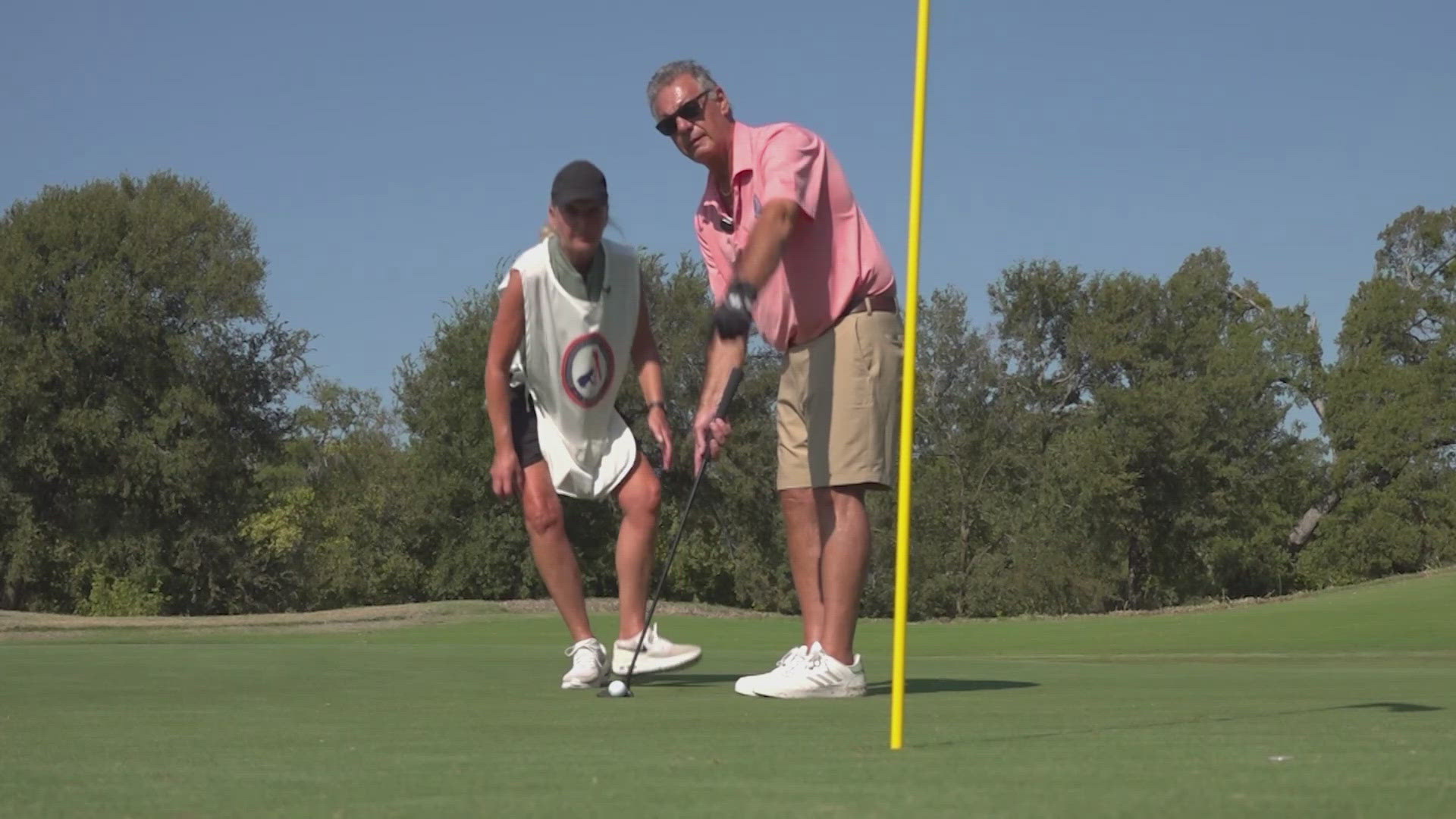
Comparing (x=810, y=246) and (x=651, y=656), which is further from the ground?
(x=810, y=246)

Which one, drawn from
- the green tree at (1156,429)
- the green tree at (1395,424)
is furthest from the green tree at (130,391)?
the green tree at (1395,424)

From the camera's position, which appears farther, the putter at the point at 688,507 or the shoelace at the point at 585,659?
the shoelace at the point at 585,659

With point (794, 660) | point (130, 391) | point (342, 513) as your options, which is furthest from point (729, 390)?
point (342, 513)

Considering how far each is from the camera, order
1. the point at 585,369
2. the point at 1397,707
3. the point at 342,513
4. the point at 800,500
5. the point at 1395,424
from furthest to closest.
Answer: the point at 342,513 → the point at 1395,424 → the point at 585,369 → the point at 800,500 → the point at 1397,707

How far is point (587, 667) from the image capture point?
6.50 meters

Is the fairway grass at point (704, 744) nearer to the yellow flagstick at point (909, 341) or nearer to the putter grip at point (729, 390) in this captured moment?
the yellow flagstick at point (909, 341)

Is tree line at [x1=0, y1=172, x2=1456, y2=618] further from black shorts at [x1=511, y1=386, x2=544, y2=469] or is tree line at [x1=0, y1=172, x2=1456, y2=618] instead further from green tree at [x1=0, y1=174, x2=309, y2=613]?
black shorts at [x1=511, y1=386, x2=544, y2=469]

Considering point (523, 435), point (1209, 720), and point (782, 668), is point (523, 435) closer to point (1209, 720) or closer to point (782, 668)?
point (782, 668)

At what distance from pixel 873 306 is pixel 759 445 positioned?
3893 centimetres

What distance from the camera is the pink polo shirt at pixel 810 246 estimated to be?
5.77 meters

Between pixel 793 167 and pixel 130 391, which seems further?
pixel 130 391

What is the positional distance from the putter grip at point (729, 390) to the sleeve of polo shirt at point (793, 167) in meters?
0.55

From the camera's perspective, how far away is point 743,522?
4688 cm

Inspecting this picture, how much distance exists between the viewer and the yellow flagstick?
395 centimetres
